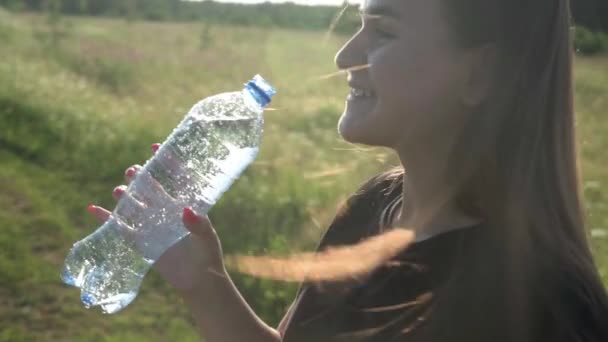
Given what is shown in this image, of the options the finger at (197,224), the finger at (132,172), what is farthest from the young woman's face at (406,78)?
the finger at (132,172)

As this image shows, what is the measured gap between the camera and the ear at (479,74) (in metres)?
1.62

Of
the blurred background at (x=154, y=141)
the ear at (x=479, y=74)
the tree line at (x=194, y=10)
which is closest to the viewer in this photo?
the ear at (x=479, y=74)

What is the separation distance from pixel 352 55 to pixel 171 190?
56 cm

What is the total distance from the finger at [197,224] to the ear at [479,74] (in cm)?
53

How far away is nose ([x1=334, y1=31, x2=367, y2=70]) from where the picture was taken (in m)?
1.65

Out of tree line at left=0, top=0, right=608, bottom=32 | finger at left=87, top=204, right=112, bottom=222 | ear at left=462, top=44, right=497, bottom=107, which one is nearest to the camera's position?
ear at left=462, top=44, right=497, bottom=107

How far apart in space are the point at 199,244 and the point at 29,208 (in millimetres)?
3652

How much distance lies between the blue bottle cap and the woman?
8.6 inches

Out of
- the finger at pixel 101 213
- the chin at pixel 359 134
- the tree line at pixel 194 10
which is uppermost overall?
the chin at pixel 359 134

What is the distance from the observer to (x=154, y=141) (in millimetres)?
5973

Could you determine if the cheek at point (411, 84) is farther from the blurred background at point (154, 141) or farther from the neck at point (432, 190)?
the blurred background at point (154, 141)

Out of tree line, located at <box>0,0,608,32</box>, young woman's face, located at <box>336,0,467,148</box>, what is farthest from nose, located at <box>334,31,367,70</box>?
tree line, located at <box>0,0,608,32</box>

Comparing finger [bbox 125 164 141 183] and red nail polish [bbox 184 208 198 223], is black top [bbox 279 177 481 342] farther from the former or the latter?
finger [bbox 125 164 141 183]

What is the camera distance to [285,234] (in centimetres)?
422
